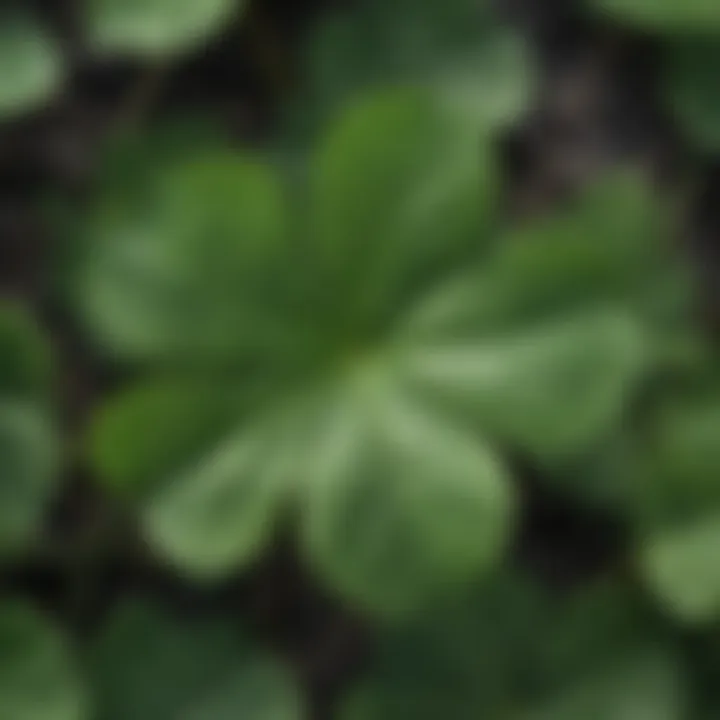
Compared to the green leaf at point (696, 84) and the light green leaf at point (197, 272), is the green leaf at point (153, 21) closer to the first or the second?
the light green leaf at point (197, 272)

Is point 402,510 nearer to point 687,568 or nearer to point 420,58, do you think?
point 687,568

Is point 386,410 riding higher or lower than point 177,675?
higher

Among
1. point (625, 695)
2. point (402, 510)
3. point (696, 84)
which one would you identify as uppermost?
point (696, 84)

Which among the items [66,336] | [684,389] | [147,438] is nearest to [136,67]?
[66,336]

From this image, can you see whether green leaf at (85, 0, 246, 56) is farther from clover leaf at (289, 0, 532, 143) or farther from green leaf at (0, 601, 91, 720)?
green leaf at (0, 601, 91, 720)

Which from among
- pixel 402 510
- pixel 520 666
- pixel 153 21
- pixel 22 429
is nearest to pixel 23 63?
pixel 153 21

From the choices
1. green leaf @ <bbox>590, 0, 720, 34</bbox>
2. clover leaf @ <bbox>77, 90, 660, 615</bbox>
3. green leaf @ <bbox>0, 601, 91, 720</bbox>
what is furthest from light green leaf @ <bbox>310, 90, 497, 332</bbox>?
green leaf @ <bbox>0, 601, 91, 720</bbox>

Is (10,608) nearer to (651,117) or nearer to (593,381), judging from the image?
(593,381)
